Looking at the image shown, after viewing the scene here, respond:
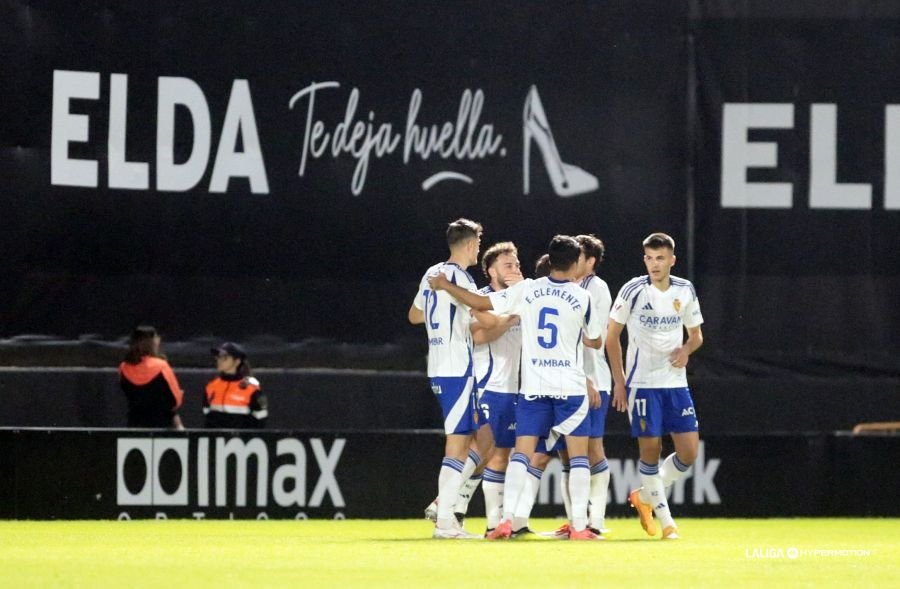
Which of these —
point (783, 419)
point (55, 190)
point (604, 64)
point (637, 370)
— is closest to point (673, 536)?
point (637, 370)

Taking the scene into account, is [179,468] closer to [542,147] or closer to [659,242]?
[542,147]

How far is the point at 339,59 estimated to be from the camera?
14.3 meters

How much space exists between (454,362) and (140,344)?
160 inches

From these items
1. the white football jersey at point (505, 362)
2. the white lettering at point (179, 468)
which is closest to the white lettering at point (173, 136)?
the white lettering at point (179, 468)

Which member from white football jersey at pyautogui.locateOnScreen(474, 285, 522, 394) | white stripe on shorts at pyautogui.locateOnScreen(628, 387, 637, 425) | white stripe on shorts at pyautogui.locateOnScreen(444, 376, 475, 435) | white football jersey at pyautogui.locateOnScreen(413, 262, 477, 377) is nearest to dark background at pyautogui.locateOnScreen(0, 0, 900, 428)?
white football jersey at pyautogui.locateOnScreen(474, 285, 522, 394)

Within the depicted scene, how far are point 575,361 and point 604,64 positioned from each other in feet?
17.6

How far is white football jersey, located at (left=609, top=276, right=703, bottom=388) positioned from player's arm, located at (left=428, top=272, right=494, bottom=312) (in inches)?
43.6

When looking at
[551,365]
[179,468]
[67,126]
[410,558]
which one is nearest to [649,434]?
[551,365]

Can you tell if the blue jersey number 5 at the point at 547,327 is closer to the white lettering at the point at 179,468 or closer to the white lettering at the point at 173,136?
the white lettering at the point at 179,468

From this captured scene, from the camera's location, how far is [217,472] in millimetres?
12758

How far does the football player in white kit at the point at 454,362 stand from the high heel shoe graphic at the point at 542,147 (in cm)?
463

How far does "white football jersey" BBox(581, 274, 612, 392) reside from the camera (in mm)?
10273

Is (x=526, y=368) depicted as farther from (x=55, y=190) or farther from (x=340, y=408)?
(x=55, y=190)

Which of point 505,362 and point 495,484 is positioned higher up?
point 505,362
